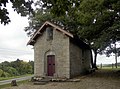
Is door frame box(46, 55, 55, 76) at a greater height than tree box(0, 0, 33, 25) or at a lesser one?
lesser

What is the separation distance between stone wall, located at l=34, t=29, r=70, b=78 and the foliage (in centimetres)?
1796

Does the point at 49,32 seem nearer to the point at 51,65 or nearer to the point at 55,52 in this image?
the point at 55,52

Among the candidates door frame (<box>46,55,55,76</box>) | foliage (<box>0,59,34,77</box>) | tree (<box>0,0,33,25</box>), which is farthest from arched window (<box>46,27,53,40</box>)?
tree (<box>0,0,33,25</box>)

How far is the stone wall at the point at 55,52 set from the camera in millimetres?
28844

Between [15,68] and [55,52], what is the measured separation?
2489cm

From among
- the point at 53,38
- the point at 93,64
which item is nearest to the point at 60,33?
the point at 53,38

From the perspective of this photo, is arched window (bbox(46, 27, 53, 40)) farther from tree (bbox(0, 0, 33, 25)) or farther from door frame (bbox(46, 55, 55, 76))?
tree (bbox(0, 0, 33, 25))

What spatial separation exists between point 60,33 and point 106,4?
20.2 ft

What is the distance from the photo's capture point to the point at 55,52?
97.6 feet

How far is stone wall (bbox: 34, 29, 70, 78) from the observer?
28.8 meters

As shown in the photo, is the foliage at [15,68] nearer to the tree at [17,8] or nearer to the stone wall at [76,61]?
the stone wall at [76,61]

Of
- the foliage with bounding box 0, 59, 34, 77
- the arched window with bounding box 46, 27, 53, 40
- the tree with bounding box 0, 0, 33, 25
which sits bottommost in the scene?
the foliage with bounding box 0, 59, 34, 77

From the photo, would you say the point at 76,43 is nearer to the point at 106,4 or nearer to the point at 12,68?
the point at 106,4

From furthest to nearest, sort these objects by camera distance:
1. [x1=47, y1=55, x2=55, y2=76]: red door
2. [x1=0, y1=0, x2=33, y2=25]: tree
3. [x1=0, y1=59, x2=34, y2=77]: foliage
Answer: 1. [x1=0, y1=59, x2=34, y2=77]: foliage
2. [x1=47, y1=55, x2=55, y2=76]: red door
3. [x1=0, y1=0, x2=33, y2=25]: tree
